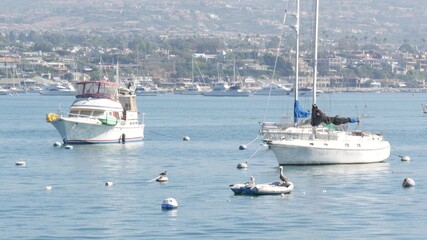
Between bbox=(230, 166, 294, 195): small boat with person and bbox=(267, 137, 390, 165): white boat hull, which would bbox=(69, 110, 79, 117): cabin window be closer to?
bbox=(267, 137, 390, 165): white boat hull

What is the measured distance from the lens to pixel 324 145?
63281mm

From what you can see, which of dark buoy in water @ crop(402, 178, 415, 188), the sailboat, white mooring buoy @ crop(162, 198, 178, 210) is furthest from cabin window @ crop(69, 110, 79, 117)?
white mooring buoy @ crop(162, 198, 178, 210)

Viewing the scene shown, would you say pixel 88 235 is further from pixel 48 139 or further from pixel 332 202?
pixel 48 139

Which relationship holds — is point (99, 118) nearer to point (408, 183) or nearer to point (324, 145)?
point (324, 145)

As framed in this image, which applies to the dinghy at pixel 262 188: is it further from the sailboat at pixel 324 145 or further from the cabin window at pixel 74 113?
the cabin window at pixel 74 113

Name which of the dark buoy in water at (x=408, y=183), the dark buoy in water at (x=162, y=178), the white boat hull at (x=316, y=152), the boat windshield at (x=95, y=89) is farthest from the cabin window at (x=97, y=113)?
the dark buoy in water at (x=408, y=183)

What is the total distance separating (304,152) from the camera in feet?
206

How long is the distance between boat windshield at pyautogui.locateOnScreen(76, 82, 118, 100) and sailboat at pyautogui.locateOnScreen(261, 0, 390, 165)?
17967 mm

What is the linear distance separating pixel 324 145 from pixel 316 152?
0.56 meters

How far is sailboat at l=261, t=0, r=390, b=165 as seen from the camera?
6278cm

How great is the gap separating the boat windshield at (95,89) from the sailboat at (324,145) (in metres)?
18.0

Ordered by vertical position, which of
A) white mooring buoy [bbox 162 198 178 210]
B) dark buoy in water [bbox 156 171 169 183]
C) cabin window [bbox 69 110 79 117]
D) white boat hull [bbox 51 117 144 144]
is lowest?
white boat hull [bbox 51 117 144 144]

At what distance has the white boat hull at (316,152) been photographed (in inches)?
2468


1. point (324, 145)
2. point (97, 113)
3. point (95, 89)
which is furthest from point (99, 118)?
point (324, 145)
